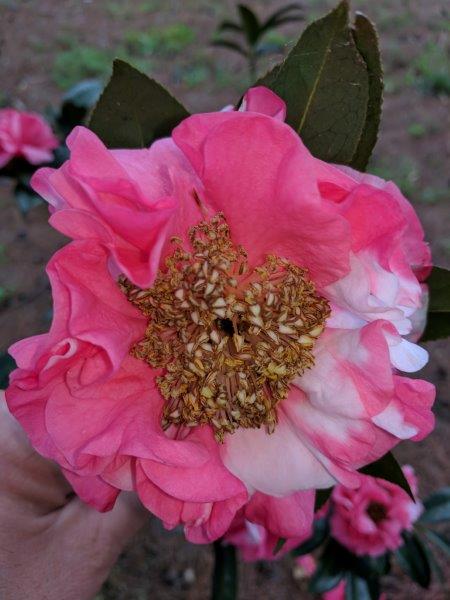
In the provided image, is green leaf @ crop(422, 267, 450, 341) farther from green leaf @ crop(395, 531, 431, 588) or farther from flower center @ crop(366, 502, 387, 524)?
green leaf @ crop(395, 531, 431, 588)

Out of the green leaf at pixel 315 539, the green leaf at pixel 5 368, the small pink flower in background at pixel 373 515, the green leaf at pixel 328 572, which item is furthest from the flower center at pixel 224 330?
the green leaf at pixel 328 572

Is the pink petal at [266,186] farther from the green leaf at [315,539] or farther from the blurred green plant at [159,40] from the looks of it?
the blurred green plant at [159,40]

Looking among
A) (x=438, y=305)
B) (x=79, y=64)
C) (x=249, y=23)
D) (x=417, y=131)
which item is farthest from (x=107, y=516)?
(x=79, y=64)

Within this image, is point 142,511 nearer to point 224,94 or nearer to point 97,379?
point 97,379

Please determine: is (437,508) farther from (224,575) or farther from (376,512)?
(224,575)

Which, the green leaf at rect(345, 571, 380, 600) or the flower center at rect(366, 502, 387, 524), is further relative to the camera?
the green leaf at rect(345, 571, 380, 600)

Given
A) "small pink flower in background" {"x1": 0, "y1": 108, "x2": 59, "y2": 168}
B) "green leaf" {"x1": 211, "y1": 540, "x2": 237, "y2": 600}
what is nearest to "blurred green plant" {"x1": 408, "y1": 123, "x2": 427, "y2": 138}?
"small pink flower in background" {"x1": 0, "y1": 108, "x2": 59, "y2": 168}
